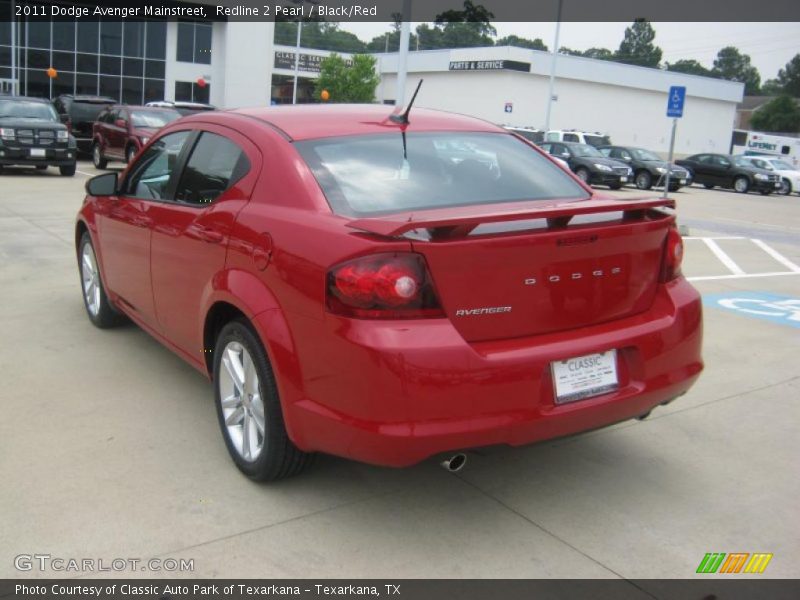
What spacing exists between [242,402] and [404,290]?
1.16 metres

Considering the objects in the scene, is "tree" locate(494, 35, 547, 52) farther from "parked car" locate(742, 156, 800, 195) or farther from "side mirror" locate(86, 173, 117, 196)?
"side mirror" locate(86, 173, 117, 196)

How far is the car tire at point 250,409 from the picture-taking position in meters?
3.28

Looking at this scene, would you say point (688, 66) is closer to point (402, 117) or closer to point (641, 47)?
point (641, 47)

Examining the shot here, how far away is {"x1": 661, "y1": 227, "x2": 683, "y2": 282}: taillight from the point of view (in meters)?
3.54

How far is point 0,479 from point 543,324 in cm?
246

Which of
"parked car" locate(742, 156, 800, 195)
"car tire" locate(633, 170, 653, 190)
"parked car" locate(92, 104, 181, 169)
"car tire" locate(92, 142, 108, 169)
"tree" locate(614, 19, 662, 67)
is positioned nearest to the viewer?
"parked car" locate(92, 104, 181, 169)

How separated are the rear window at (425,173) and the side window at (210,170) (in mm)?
430

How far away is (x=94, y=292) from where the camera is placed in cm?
583

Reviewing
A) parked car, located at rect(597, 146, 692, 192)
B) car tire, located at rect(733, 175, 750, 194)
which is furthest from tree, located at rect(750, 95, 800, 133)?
parked car, located at rect(597, 146, 692, 192)

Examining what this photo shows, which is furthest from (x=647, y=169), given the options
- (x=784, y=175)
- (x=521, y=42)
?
(x=521, y=42)

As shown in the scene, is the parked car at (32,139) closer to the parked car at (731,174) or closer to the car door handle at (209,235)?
the car door handle at (209,235)

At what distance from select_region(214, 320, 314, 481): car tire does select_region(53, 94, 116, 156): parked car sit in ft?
66.4

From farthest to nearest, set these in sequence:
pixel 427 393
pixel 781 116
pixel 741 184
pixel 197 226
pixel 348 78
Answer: pixel 781 116 < pixel 348 78 < pixel 741 184 < pixel 197 226 < pixel 427 393

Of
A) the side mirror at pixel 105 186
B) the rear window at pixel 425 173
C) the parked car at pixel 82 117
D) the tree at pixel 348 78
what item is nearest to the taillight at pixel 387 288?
the rear window at pixel 425 173
